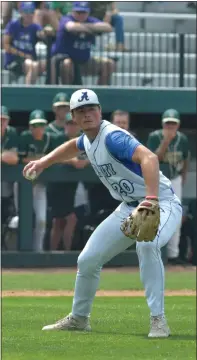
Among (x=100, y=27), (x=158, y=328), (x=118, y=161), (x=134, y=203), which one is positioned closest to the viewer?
(x=158, y=328)

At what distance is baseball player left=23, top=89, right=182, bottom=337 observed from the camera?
6301mm

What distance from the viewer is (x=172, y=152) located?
1372cm

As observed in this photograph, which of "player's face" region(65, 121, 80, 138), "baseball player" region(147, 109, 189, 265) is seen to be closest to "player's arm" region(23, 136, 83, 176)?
"player's face" region(65, 121, 80, 138)

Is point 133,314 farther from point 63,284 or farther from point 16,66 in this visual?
point 16,66

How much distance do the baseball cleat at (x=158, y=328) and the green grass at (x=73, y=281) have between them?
4.28 metres

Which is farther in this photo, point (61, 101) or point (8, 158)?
point (61, 101)

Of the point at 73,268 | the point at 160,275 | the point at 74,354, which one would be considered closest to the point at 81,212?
the point at 73,268

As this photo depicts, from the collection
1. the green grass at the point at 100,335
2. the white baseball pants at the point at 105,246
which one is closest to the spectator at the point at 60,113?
the green grass at the point at 100,335

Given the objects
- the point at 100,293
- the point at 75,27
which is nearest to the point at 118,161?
the point at 100,293

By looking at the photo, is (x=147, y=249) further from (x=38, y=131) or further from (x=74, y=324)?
(x=38, y=131)

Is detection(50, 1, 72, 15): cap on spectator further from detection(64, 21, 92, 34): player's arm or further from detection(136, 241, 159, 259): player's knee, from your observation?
Result: detection(136, 241, 159, 259): player's knee

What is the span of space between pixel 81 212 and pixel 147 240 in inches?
279

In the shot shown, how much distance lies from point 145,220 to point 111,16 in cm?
998

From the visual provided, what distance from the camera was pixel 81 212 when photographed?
44.2 ft
